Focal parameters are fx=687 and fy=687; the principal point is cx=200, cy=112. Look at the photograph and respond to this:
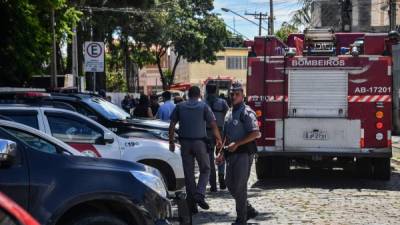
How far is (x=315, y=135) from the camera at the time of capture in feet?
41.4

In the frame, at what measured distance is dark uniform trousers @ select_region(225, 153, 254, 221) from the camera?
8.34m

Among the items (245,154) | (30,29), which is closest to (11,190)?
(245,154)

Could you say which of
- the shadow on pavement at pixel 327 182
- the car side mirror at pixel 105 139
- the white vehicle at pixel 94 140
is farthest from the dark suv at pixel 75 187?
the shadow on pavement at pixel 327 182

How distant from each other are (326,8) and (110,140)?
4061 cm

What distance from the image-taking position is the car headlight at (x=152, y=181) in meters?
5.99

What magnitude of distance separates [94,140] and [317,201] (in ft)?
12.1

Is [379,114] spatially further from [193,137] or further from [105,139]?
[105,139]

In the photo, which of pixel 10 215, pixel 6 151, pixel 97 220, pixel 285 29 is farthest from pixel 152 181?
pixel 285 29

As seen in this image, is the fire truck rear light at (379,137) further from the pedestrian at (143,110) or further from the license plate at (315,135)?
the pedestrian at (143,110)

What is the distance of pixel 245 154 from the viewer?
27.5ft

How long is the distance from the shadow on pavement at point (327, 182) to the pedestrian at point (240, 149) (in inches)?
159

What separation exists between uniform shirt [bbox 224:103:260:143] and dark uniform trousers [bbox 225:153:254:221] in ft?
0.78

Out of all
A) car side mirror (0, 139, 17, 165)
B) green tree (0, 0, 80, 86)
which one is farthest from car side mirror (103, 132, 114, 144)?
green tree (0, 0, 80, 86)

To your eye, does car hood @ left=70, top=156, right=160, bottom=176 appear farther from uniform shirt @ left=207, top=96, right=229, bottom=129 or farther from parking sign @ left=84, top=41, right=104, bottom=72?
parking sign @ left=84, top=41, right=104, bottom=72
